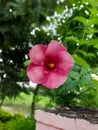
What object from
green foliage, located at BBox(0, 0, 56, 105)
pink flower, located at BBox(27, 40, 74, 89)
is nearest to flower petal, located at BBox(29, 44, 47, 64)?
pink flower, located at BBox(27, 40, 74, 89)

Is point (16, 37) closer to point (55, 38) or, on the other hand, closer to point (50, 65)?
point (55, 38)

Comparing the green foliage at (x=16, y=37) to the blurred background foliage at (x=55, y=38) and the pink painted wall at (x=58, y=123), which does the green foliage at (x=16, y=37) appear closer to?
the blurred background foliage at (x=55, y=38)

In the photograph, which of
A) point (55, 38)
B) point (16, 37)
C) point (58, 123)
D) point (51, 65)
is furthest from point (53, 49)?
point (16, 37)

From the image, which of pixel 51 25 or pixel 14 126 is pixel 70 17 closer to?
pixel 51 25

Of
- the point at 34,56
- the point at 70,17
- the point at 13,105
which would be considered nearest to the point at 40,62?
the point at 34,56

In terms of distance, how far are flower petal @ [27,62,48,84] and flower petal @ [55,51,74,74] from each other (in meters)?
0.03

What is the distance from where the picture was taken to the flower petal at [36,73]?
2.48ft

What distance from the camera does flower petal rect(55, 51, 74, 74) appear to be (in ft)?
2.51

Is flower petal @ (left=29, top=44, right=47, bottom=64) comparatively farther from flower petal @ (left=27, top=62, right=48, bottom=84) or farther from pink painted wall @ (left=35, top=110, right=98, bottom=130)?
pink painted wall @ (left=35, top=110, right=98, bottom=130)

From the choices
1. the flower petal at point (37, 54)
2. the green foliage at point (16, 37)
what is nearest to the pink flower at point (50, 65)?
the flower petal at point (37, 54)

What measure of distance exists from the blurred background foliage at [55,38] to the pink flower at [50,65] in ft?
0.34

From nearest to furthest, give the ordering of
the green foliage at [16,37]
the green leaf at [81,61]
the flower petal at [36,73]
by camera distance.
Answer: the flower petal at [36,73], the green leaf at [81,61], the green foliage at [16,37]

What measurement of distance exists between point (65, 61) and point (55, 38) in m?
0.55

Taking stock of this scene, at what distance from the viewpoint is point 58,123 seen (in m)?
0.82
